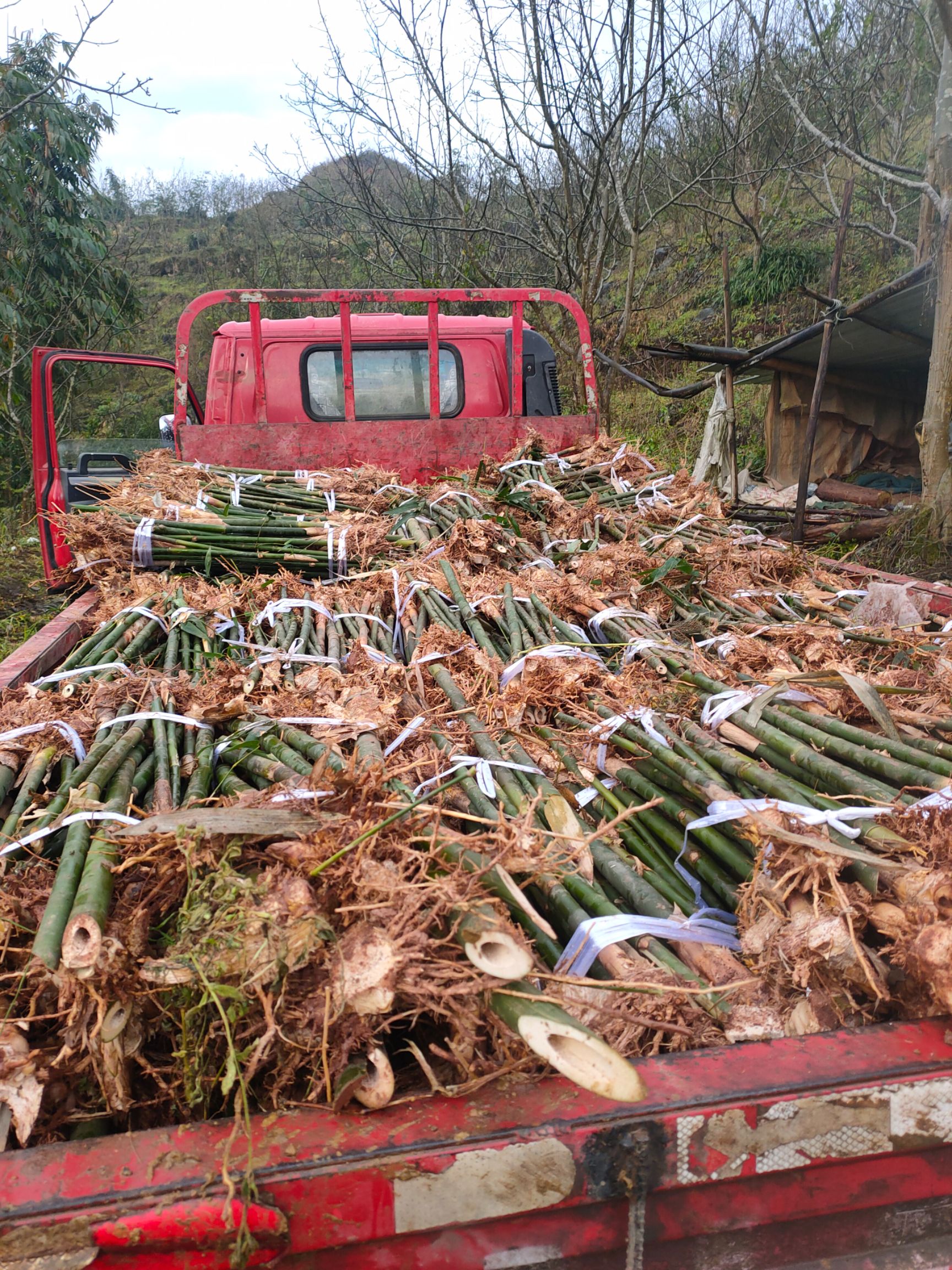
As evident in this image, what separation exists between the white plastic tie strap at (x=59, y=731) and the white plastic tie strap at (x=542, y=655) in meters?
1.12

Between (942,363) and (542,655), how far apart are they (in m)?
4.78

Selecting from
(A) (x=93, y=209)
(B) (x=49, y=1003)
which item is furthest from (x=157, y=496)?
(A) (x=93, y=209)

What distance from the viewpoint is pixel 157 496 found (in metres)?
3.76

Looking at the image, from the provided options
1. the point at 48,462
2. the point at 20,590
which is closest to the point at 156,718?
the point at 48,462

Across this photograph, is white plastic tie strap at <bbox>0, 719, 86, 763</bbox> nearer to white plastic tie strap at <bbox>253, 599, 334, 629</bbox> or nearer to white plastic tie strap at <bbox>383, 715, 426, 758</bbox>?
white plastic tie strap at <bbox>383, 715, 426, 758</bbox>

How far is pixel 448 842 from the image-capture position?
4.43ft

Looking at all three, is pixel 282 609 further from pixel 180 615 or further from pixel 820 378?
pixel 820 378

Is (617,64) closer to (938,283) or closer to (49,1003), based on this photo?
(938,283)

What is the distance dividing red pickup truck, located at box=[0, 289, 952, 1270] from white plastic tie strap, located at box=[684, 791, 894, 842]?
0.35 m

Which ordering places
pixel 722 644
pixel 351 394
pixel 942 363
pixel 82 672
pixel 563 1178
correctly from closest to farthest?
pixel 563 1178 → pixel 82 672 → pixel 722 644 → pixel 351 394 → pixel 942 363

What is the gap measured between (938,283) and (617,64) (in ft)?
16.9

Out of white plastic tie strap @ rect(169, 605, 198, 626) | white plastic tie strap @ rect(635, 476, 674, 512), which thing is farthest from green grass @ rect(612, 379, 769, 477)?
white plastic tie strap @ rect(169, 605, 198, 626)

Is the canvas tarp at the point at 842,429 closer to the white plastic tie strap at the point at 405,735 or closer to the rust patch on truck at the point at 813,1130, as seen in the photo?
the white plastic tie strap at the point at 405,735

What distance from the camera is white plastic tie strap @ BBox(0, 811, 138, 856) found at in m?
1.49
